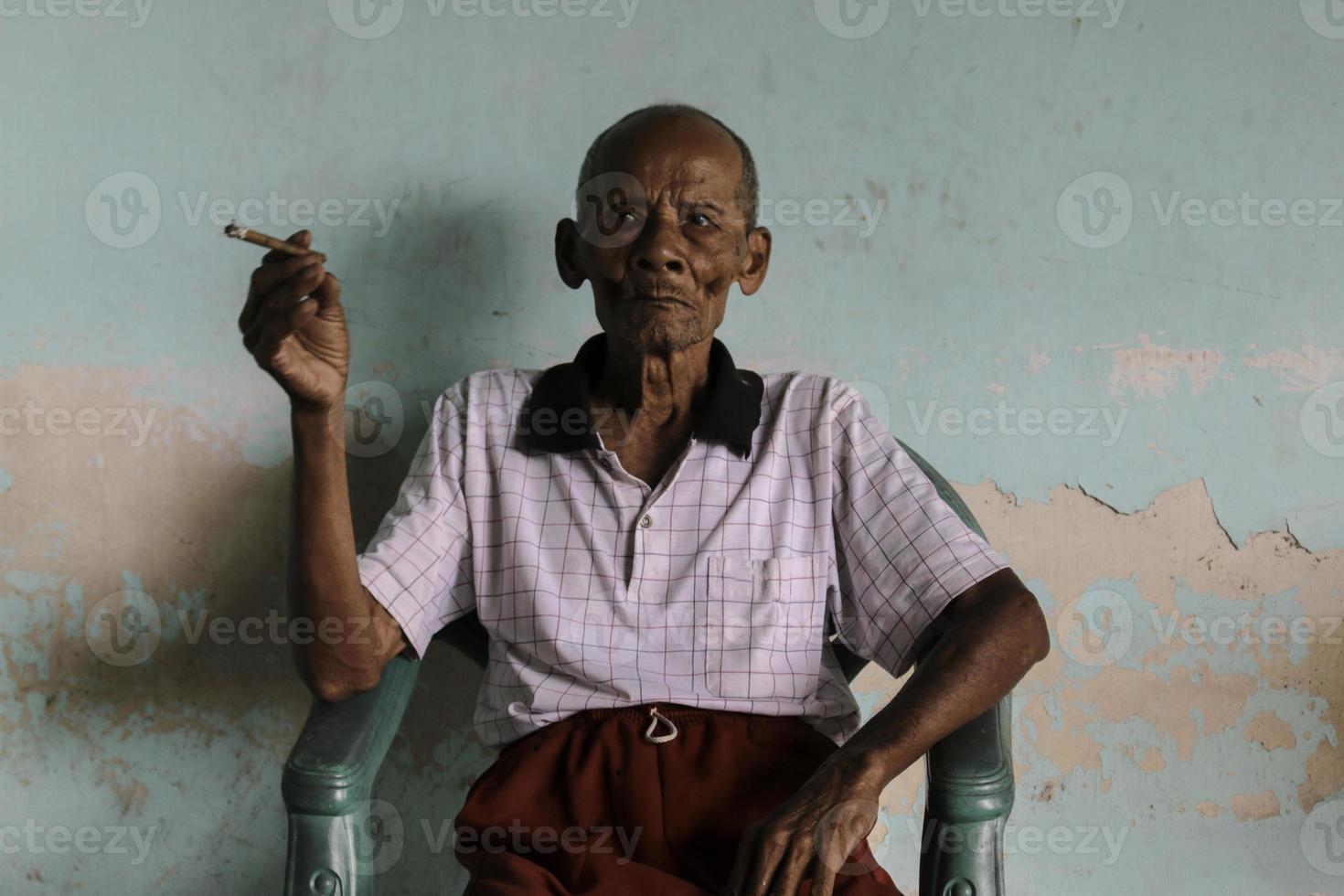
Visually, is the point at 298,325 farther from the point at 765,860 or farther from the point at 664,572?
the point at 765,860

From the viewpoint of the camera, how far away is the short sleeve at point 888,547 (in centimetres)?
161

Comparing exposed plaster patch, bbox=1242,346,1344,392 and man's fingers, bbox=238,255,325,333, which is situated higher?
man's fingers, bbox=238,255,325,333

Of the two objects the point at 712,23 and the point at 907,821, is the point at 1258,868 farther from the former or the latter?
the point at 712,23

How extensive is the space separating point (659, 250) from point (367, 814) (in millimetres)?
793

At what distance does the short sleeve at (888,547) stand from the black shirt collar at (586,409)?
0.42 ft

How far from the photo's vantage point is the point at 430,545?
1658 millimetres

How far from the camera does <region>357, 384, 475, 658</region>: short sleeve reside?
161 centimetres

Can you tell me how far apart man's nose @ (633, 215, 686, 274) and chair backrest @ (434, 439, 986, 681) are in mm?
418

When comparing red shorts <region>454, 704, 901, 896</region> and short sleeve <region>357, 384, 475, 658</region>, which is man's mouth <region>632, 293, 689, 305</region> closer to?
short sleeve <region>357, 384, 475, 658</region>

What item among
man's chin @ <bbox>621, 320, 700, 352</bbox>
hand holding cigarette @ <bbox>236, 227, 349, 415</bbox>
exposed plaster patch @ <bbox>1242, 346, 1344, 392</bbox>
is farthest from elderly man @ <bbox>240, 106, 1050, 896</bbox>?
exposed plaster patch @ <bbox>1242, 346, 1344, 392</bbox>

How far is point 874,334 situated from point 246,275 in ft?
3.34

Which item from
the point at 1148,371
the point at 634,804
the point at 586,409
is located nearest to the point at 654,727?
the point at 634,804

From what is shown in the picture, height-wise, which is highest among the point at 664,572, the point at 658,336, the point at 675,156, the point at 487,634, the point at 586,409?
the point at 675,156

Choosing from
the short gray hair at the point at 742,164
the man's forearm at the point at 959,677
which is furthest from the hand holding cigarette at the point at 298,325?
the man's forearm at the point at 959,677
